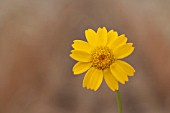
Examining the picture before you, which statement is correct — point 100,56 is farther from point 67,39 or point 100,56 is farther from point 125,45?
point 67,39

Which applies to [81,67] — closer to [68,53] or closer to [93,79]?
[93,79]

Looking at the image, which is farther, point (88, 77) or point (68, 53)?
point (68, 53)

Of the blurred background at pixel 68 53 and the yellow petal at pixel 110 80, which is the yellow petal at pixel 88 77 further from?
the blurred background at pixel 68 53

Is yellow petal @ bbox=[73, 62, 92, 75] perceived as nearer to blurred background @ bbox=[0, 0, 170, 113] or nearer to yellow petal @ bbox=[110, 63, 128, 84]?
yellow petal @ bbox=[110, 63, 128, 84]

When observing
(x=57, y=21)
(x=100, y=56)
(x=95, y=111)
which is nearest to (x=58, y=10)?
(x=57, y=21)

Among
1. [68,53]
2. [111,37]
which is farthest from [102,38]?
[68,53]

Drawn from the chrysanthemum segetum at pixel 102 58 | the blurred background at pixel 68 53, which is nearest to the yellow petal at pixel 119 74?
the chrysanthemum segetum at pixel 102 58

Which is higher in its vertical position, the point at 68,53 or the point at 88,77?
the point at 68,53

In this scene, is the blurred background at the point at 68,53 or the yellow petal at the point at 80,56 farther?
the blurred background at the point at 68,53
